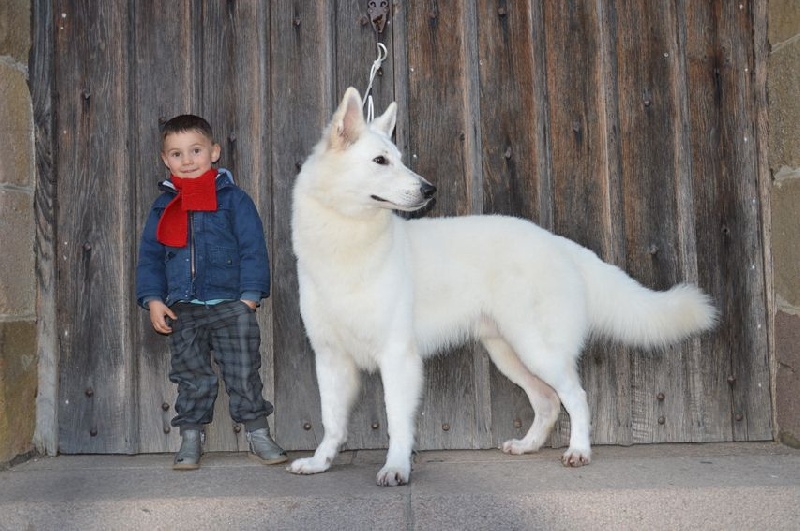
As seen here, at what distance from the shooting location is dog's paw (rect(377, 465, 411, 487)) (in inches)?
113

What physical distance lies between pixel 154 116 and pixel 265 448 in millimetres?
1738

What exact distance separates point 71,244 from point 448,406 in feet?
6.71

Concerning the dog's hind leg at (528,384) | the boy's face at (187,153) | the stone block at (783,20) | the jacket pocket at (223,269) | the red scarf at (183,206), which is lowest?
the dog's hind leg at (528,384)

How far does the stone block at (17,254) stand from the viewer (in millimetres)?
3326

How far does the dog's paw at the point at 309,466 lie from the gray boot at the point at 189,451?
45 cm

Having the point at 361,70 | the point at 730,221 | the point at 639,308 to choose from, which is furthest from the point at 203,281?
the point at 730,221

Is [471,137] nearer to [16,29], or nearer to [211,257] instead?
[211,257]

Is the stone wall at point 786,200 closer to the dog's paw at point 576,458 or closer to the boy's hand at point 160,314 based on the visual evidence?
the dog's paw at point 576,458

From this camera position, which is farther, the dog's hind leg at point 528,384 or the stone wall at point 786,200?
the dog's hind leg at point 528,384

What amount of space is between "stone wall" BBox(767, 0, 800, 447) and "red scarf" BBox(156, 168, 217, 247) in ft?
8.67

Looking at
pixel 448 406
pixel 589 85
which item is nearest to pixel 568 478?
pixel 448 406

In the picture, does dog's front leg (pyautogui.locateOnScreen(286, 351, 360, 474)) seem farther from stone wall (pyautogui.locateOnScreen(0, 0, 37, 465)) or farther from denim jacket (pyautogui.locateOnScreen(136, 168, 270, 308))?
stone wall (pyautogui.locateOnScreen(0, 0, 37, 465))

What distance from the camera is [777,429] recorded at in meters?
3.66

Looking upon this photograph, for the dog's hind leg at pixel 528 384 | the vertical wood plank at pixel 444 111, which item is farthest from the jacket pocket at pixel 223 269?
the dog's hind leg at pixel 528 384
